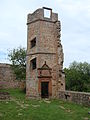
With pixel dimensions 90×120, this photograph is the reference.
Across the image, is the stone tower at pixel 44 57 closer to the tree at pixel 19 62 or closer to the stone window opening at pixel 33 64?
the stone window opening at pixel 33 64

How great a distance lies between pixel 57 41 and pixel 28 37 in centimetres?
299

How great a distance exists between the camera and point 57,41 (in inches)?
766

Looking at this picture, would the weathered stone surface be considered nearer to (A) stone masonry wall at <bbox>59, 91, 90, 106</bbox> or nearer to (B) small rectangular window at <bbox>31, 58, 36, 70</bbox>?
(B) small rectangular window at <bbox>31, 58, 36, 70</bbox>

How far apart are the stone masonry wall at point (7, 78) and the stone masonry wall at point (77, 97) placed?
53.5 feet

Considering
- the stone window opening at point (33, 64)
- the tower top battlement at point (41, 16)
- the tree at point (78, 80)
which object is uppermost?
the tower top battlement at point (41, 16)

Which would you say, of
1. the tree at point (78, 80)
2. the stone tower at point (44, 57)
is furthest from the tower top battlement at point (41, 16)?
the tree at point (78, 80)

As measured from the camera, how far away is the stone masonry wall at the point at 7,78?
32.7m

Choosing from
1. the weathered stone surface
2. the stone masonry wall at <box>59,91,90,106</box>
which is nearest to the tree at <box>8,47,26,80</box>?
the weathered stone surface

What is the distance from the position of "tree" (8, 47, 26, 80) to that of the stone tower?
9427mm

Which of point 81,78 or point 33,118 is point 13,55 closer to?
point 81,78

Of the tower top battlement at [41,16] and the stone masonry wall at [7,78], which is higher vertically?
the tower top battlement at [41,16]

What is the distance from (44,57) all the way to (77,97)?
5.03m

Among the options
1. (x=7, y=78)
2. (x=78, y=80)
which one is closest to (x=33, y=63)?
(x=78, y=80)

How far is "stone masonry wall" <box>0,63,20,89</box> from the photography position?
1288 inches
